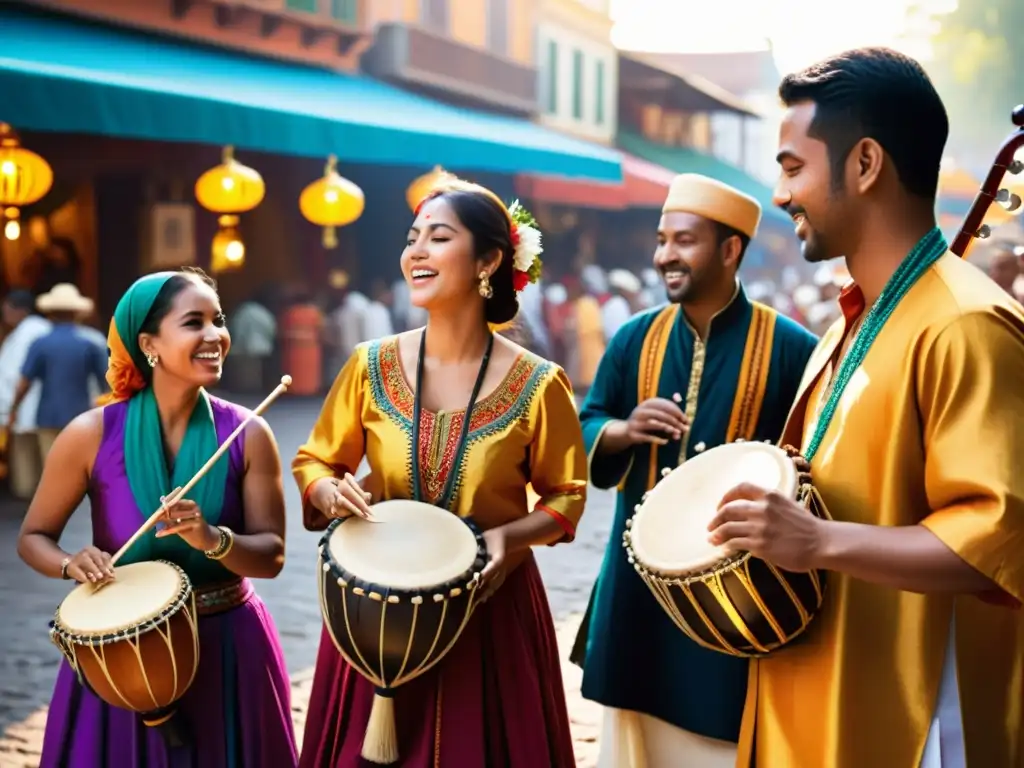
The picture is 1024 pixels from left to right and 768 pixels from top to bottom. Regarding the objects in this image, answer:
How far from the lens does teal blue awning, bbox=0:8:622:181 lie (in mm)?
8648

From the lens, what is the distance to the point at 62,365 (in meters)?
9.16

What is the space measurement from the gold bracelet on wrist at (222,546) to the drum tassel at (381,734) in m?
0.52

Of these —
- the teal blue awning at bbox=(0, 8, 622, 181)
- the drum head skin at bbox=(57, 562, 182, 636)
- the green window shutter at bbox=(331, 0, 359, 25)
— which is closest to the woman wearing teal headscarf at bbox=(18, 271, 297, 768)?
the drum head skin at bbox=(57, 562, 182, 636)

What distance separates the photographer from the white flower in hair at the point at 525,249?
10.5ft

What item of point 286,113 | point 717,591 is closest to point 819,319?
point 286,113

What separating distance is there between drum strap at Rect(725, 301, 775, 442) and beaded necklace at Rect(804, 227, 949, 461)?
1561 mm

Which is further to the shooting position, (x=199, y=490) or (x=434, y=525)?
(x=199, y=490)

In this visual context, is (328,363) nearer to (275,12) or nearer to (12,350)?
(275,12)

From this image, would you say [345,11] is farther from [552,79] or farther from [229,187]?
[552,79]

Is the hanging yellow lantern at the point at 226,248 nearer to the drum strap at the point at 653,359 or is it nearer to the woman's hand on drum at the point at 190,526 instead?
the drum strap at the point at 653,359

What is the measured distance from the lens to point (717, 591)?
215 cm

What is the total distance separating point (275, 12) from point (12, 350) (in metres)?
6.83

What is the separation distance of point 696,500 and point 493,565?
1.98 feet

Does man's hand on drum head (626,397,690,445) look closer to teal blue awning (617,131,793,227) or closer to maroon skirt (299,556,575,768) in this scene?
maroon skirt (299,556,575,768)
